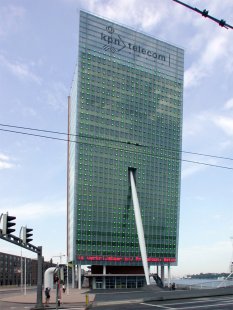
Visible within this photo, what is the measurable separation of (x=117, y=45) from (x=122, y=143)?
3323 cm

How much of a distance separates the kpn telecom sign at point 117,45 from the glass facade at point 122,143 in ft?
1.07

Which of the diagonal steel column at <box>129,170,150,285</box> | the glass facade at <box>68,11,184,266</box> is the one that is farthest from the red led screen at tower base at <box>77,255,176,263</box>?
the diagonal steel column at <box>129,170,150,285</box>

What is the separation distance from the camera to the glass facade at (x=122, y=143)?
121 meters

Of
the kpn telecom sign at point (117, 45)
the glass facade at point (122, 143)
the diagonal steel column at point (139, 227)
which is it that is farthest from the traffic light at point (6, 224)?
the kpn telecom sign at point (117, 45)

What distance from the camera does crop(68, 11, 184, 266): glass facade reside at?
121312 mm

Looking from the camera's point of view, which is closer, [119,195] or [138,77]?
[119,195]

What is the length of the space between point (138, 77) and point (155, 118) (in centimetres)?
1513

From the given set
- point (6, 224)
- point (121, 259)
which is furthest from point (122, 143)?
point (6, 224)

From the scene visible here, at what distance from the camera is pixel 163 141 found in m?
136

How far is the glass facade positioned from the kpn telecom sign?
325 millimetres

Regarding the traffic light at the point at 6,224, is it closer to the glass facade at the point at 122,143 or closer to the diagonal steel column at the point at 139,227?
the diagonal steel column at the point at 139,227

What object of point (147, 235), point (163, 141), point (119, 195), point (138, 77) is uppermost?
point (138, 77)

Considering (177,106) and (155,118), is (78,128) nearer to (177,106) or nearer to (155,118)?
(155,118)

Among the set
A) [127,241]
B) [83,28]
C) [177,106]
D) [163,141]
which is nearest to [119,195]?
[127,241]
